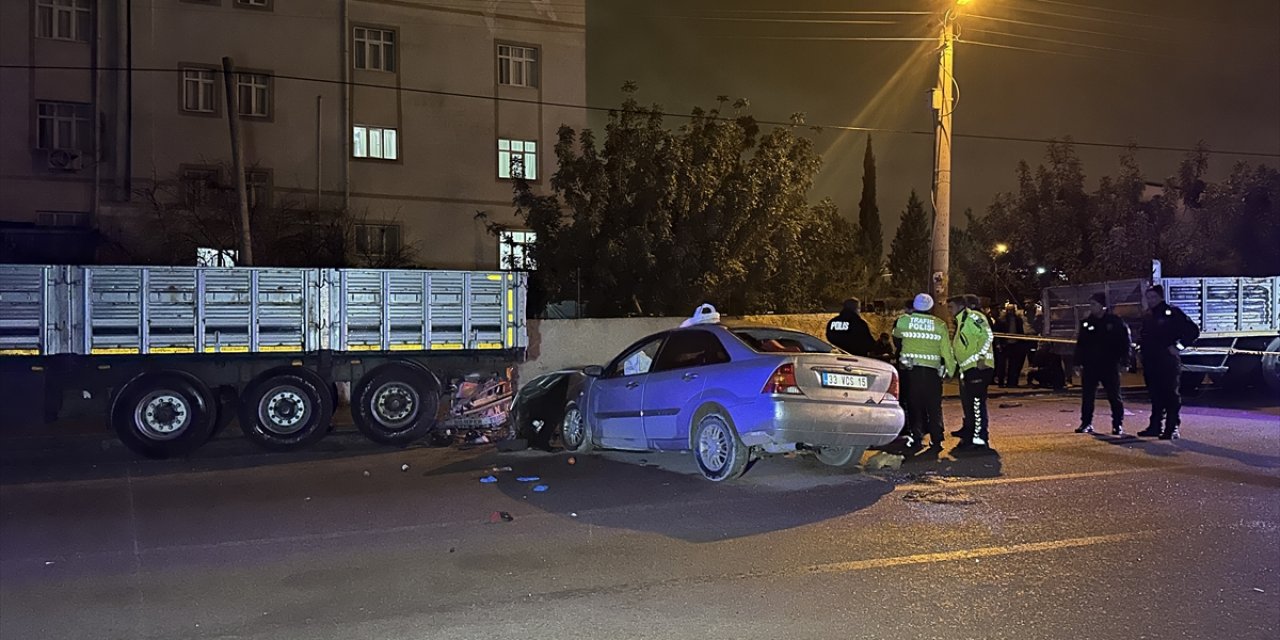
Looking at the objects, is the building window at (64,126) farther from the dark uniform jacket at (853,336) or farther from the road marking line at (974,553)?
the road marking line at (974,553)

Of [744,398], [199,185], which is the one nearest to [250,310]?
[744,398]

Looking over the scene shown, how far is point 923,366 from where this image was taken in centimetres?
982

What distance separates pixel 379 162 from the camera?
23484 millimetres

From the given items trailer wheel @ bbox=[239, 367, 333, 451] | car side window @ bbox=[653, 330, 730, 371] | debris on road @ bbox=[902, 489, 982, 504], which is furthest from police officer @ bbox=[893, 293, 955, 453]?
trailer wheel @ bbox=[239, 367, 333, 451]

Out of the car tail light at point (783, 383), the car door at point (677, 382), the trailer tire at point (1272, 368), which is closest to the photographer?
the car tail light at point (783, 383)

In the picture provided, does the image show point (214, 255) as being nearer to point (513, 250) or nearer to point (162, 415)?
point (513, 250)

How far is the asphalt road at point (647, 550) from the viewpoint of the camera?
15.7 ft

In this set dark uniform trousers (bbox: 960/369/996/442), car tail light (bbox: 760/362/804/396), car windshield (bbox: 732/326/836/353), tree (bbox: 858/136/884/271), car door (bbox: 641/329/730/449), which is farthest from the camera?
tree (bbox: 858/136/884/271)

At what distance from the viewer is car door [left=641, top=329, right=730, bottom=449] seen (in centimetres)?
846

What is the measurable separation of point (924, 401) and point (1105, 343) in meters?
3.24

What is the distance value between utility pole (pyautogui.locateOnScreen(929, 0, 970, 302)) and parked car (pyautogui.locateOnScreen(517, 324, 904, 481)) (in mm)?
7449

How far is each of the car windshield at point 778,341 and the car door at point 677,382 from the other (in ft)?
0.91

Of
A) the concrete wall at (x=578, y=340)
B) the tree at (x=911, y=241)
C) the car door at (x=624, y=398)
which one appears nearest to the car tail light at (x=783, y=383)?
the car door at (x=624, y=398)

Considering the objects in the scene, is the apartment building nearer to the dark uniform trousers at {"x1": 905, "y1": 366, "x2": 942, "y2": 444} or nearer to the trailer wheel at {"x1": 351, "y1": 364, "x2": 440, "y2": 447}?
the trailer wheel at {"x1": 351, "y1": 364, "x2": 440, "y2": 447}
